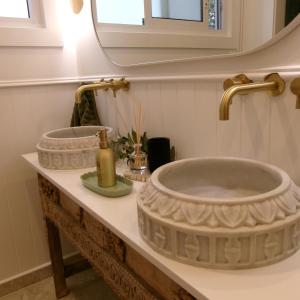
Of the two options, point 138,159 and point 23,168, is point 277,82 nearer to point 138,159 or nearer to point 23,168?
point 138,159

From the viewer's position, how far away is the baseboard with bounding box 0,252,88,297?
1.63 m

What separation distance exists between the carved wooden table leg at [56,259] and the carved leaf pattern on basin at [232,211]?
3.26ft

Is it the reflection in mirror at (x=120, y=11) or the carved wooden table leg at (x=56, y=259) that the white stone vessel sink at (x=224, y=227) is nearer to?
the reflection in mirror at (x=120, y=11)

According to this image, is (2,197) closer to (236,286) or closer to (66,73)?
(66,73)

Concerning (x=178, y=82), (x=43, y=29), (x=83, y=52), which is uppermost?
(x=43, y=29)

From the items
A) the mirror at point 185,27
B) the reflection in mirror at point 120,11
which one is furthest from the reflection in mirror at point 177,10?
the reflection in mirror at point 120,11

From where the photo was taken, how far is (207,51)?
92cm

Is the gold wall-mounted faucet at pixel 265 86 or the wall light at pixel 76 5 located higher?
the wall light at pixel 76 5

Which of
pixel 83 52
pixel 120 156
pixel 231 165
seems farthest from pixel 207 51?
pixel 83 52

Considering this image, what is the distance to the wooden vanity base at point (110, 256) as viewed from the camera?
667 mm

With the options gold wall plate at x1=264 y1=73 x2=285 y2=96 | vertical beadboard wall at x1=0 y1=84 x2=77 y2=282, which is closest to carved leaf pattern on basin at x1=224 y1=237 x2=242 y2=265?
gold wall plate at x1=264 y1=73 x2=285 y2=96

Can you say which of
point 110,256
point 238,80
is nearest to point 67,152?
point 110,256

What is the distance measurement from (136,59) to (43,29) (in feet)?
1.88

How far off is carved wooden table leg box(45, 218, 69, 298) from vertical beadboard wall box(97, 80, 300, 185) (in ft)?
1.94
